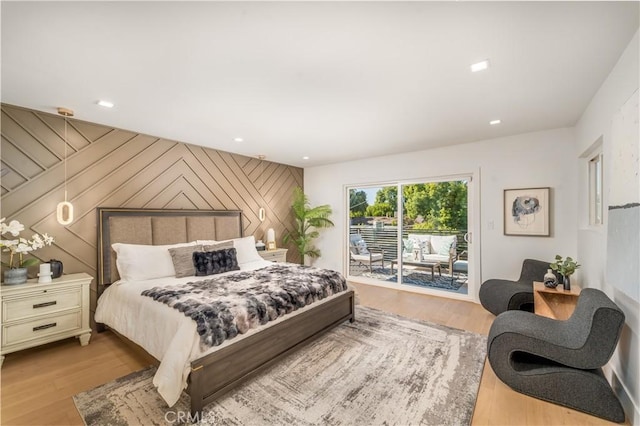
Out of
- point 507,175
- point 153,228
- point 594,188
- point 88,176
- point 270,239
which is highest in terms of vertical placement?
point 507,175

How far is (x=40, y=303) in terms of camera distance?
2658 millimetres

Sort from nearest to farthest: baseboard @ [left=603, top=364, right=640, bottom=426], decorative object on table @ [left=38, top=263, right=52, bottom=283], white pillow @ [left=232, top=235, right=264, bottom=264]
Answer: baseboard @ [left=603, top=364, right=640, bottom=426]
decorative object on table @ [left=38, top=263, right=52, bottom=283]
white pillow @ [left=232, top=235, right=264, bottom=264]

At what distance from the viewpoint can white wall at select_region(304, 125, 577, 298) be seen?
12.0ft

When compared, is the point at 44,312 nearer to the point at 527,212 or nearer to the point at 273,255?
the point at 273,255

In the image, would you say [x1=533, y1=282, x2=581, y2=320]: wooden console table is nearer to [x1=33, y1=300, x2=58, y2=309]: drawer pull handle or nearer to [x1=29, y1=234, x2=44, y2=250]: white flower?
[x1=33, y1=300, x2=58, y2=309]: drawer pull handle

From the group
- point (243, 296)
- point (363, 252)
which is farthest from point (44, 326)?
point (363, 252)

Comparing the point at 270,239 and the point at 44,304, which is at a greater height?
the point at 270,239

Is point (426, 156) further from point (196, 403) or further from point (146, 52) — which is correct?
point (196, 403)

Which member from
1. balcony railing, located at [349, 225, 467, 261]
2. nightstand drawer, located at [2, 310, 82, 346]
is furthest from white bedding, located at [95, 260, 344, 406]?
balcony railing, located at [349, 225, 467, 261]

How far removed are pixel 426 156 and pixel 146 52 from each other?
4183mm

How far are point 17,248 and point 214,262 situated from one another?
1814 millimetres

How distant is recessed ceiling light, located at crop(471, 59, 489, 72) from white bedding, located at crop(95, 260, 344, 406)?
8.45ft

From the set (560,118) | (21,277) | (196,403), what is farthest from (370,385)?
(560,118)

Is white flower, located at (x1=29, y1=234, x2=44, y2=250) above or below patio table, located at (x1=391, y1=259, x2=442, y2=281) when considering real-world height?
above
